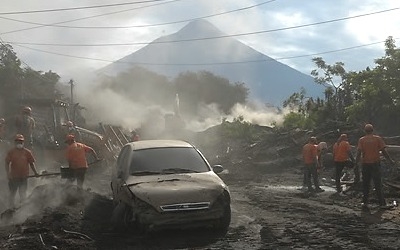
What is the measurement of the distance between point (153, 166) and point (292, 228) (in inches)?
106

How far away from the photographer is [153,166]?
9703 mm

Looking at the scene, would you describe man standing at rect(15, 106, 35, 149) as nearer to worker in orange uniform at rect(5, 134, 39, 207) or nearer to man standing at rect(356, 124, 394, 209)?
worker in orange uniform at rect(5, 134, 39, 207)

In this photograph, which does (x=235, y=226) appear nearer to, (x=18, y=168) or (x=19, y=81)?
(x=18, y=168)

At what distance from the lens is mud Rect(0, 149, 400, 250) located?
25.8 ft

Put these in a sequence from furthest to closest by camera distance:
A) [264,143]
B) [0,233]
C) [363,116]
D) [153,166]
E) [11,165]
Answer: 1. [264,143]
2. [363,116]
3. [11,165]
4. [153,166]
5. [0,233]

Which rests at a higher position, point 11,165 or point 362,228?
point 11,165

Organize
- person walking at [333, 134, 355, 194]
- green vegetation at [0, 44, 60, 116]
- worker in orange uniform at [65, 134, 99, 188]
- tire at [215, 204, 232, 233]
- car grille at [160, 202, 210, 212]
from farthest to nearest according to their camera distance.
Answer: green vegetation at [0, 44, 60, 116] → person walking at [333, 134, 355, 194] → worker in orange uniform at [65, 134, 99, 188] → tire at [215, 204, 232, 233] → car grille at [160, 202, 210, 212]

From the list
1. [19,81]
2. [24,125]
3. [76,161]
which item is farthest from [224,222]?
[19,81]

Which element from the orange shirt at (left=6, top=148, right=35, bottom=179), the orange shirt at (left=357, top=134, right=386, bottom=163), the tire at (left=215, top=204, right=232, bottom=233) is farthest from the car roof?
the orange shirt at (left=357, top=134, right=386, bottom=163)

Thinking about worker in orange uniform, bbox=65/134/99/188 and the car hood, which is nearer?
the car hood

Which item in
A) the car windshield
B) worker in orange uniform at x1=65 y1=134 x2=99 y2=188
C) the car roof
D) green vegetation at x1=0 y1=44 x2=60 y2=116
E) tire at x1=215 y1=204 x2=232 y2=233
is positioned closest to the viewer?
tire at x1=215 y1=204 x2=232 y2=233

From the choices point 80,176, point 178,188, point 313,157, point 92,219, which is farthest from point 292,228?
point 313,157

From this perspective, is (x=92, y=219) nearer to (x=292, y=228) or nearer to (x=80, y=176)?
(x=80, y=176)

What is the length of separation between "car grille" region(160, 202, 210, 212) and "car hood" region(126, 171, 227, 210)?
0.16 feet
